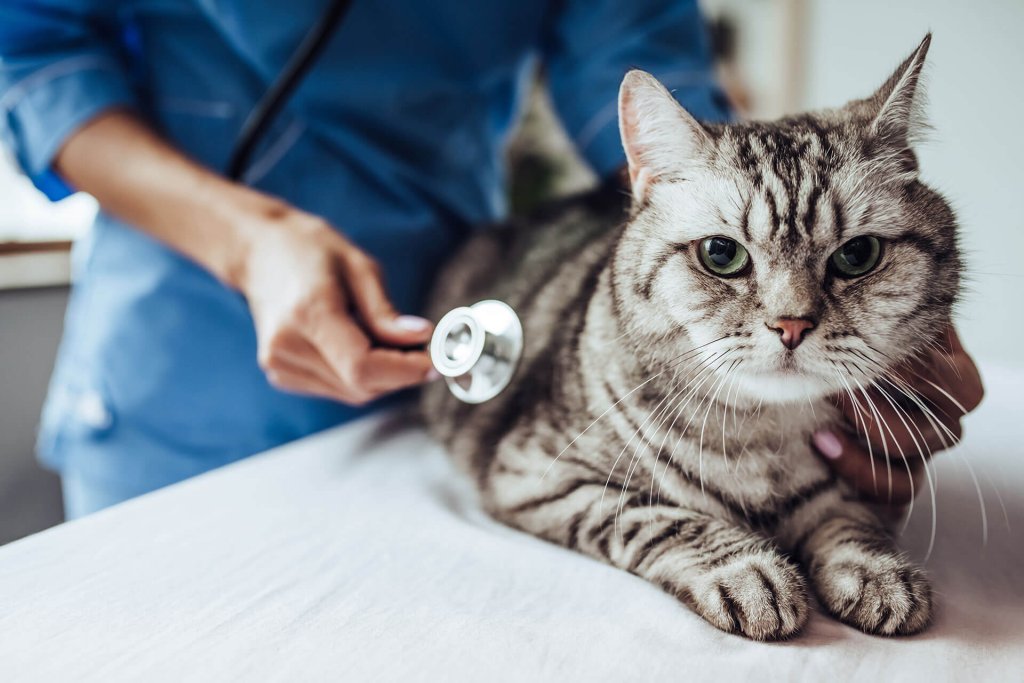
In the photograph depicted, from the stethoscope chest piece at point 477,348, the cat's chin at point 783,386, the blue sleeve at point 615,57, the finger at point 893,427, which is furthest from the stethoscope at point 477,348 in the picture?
the blue sleeve at point 615,57

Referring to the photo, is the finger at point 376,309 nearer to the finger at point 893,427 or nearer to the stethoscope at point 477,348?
the stethoscope at point 477,348

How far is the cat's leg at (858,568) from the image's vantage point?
527 millimetres

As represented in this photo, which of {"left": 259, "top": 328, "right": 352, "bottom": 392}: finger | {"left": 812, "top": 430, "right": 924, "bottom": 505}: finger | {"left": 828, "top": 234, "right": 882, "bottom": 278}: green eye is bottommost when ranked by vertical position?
{"left": 259, "top": 328, "right": 352, "bottom": 392}: finger

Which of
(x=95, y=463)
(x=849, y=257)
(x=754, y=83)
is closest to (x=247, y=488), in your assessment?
(x=95, y=463)

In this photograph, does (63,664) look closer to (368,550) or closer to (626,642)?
(368,550)

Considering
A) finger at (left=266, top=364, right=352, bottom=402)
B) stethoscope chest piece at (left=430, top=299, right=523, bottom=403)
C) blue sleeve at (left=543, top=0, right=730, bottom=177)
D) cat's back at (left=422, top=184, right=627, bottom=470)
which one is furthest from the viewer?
blue sleeve at (left=543, top=0, right=730, bottom=177)

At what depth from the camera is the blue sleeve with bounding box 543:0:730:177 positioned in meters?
1.14

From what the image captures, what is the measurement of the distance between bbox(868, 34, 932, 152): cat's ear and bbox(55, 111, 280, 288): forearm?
26.3 inches

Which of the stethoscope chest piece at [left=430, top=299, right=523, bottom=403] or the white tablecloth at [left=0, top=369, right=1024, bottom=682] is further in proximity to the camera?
the stethoscope chest piece at [left=430, top=299, right=523, bottom=403]

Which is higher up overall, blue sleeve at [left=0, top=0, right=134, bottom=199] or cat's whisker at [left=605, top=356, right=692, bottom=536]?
blue sleeve at [left=0, top=0, right=134, bottom=199]

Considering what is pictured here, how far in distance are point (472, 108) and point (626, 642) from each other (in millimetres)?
948

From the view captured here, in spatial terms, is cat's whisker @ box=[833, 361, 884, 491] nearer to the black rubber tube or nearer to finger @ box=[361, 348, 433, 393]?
finger @ box=[361, 348, 433, 393]

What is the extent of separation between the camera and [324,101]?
1.02m

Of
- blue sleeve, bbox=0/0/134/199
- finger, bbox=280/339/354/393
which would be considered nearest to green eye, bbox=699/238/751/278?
finger, bbox=280/339/354/393
